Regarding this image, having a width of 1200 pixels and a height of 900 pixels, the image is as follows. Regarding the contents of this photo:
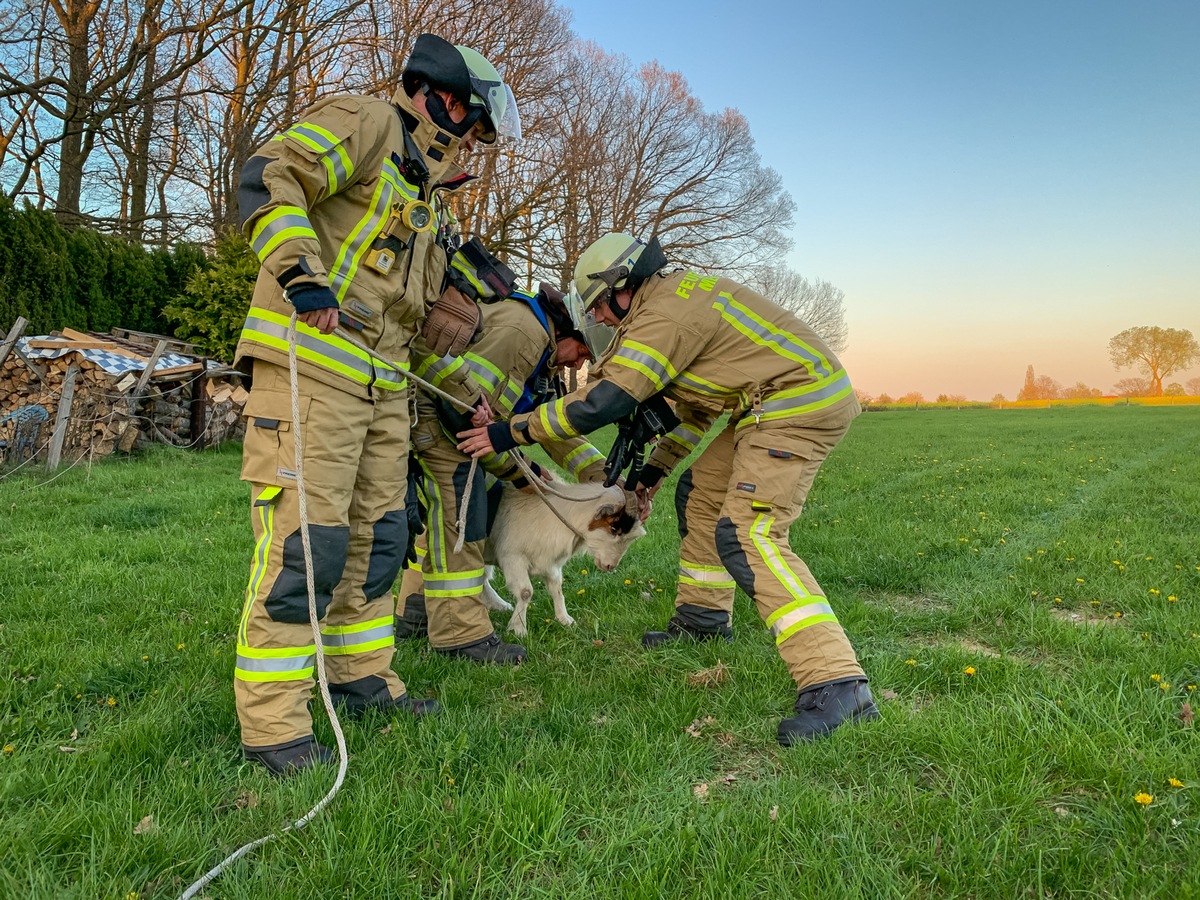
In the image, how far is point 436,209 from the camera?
13.0 feet

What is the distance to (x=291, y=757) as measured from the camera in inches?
123

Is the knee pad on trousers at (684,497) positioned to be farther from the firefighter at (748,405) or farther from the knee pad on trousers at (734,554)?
the knee pad on trousers at (734,554)

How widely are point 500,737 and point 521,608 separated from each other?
1.95 m

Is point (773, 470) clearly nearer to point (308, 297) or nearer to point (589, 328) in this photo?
point (589, 328)

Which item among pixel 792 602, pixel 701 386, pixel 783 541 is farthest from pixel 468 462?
pixel 792 602

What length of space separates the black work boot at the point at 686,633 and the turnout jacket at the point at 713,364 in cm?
135

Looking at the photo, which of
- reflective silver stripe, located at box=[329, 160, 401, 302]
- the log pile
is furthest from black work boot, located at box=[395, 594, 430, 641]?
the log pile

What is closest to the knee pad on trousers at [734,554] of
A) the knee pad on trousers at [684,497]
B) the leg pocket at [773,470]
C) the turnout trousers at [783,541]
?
the turnout trousers at [783,541]

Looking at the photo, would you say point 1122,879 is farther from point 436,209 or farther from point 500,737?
point 436,209

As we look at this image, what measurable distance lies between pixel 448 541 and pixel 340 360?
6.12 ft

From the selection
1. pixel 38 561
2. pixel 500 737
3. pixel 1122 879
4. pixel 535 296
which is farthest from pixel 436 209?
pixel 38 561

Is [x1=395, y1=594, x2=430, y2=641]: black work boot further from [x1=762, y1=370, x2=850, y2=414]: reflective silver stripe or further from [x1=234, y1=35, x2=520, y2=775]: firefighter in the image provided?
[x1=762, y1=370, x2=850, y2=414]: reflective silver stripe

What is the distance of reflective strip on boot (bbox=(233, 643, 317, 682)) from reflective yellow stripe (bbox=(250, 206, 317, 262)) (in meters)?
1.61

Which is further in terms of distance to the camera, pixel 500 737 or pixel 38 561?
pixel 38 561
